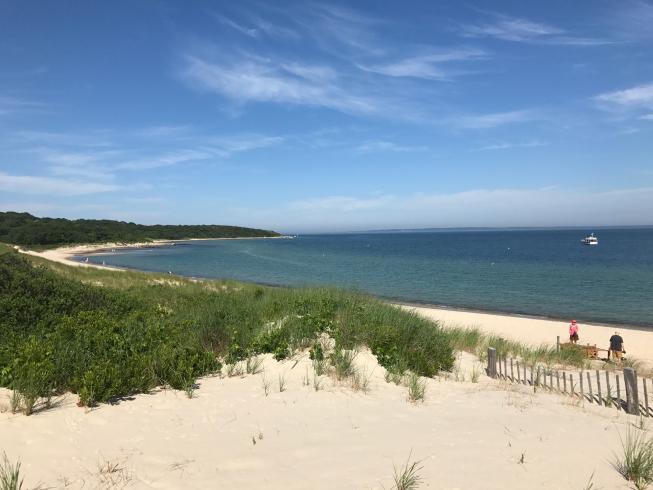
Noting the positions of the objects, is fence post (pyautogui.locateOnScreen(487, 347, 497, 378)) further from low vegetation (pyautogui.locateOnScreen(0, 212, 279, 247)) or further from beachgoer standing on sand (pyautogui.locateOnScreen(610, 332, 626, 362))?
low vegetation (pyautogui.locateOnScreen(0, 212, 279, 247))

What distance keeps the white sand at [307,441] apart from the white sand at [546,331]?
390 inches

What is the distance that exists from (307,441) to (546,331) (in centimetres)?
1945

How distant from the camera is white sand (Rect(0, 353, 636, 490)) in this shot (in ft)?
14.3

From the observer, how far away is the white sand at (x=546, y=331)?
18234mm

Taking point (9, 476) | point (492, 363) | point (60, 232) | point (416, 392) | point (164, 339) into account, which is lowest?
point (492, 363)

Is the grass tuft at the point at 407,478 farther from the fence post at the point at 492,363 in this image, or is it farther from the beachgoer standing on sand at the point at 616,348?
the beachgoer standing on sand at the point at 616,348

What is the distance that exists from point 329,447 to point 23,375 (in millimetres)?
4450

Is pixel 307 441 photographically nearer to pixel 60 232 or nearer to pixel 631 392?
pixel 631 392

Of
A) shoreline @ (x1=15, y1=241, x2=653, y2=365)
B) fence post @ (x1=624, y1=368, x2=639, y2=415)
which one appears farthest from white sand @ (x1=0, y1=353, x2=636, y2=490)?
shoreline @ (x1=15, y1=241, x2=653, y2=365)

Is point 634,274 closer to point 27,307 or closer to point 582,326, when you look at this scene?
point 582,326

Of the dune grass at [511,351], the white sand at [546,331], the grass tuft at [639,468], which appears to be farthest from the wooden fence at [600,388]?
the white sand at [546,331]

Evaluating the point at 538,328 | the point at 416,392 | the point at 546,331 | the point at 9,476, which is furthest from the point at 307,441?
the point at 538,328

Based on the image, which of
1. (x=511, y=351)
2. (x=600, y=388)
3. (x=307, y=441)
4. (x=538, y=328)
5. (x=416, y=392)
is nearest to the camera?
(x=307, y=441)

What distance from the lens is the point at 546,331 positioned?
21125 millimetres
